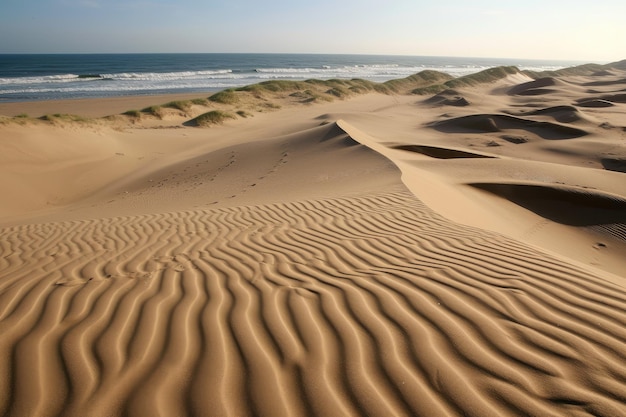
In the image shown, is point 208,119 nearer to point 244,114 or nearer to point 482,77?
point 244,114

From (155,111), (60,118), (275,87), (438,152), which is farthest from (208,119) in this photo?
(275,87)

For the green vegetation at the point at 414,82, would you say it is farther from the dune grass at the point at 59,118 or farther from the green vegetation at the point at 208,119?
the dune grass at the point at 59,118

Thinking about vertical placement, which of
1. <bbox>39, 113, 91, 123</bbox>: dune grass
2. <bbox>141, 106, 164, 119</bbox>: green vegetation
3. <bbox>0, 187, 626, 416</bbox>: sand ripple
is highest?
<bbox>0, 187, 626, 416</bbox>: sand ripple

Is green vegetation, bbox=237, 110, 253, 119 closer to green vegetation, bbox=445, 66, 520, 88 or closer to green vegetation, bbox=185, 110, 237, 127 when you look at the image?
green vegetation, bbox=185, 110, 237, 127

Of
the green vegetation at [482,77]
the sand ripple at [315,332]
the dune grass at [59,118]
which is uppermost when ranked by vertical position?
the green vegetation at [482,77]

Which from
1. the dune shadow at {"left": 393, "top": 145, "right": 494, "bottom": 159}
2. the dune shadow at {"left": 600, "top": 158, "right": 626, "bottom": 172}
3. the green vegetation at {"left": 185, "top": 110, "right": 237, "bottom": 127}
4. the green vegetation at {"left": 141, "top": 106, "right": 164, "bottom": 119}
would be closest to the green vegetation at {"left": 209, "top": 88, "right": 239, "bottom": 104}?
the green vegetation at {"left": 141, "top": 106, "right": 164, "bottom": 119}

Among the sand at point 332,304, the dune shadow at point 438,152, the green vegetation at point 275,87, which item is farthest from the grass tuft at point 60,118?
the green vegetation at point 275,87

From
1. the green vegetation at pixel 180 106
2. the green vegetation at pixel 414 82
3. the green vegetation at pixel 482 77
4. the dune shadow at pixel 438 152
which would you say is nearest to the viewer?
the dune shadow at pixel 438 152

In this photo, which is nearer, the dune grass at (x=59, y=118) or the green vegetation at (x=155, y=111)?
the dune grass at (x=59, y=118)

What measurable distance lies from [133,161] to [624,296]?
14670 mm

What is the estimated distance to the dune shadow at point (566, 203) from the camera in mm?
6949

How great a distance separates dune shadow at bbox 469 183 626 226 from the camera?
6.95 metres

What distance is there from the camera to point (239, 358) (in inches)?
86.7

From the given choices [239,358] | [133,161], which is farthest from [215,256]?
[133,161]
